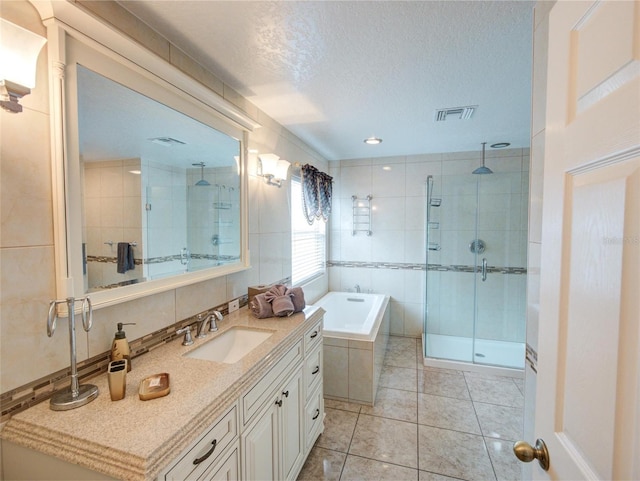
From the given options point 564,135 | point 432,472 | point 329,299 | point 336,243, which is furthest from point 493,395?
point 564,135

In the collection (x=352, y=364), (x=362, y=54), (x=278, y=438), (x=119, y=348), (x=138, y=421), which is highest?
(x=362, y=54)

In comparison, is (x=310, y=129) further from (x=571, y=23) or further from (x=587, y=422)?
(x=587, y=422)

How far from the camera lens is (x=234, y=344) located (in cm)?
179

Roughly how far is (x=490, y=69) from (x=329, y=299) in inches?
119

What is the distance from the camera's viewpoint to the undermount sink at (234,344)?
5.38ft

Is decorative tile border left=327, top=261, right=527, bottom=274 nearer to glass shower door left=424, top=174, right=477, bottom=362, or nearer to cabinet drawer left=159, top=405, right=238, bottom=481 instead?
glass shower door left=424, top=174, right=477, bottom=362

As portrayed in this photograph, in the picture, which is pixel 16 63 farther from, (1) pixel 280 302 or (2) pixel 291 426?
(2) pixel 291 426

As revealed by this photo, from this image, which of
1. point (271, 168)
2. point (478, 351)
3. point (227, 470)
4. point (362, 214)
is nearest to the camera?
point (227, 470)

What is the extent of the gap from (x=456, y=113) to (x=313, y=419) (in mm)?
2576

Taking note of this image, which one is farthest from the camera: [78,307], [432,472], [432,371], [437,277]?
[437,277]

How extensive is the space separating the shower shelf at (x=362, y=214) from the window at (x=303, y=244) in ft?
1.52

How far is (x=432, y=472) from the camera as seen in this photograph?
191cm

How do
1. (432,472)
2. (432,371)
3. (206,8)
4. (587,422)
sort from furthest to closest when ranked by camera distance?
(432,371)
(432,472)
(206,8)
(587,422)

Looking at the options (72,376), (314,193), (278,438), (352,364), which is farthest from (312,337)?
(314,193)
